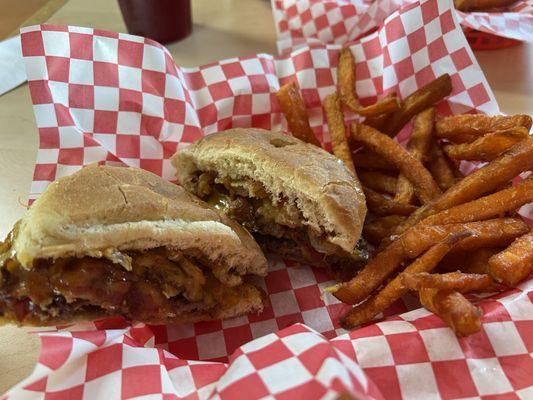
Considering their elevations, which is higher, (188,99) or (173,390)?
(188,99)

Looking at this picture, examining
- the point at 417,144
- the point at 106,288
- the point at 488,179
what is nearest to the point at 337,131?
the point at 417,144

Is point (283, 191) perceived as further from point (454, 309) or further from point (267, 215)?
point (454, 309)

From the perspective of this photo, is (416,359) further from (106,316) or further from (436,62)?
(436,62)

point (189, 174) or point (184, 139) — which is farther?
point (184, 139)

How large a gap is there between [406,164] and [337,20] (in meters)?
1.58

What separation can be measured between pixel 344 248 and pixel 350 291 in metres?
0.19

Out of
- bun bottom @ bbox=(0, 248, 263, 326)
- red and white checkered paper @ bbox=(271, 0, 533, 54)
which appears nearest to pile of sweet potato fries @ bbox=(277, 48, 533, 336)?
bun bottom @ bbox=(0, 248, 263, 326)

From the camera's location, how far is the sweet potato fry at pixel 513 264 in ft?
6.13

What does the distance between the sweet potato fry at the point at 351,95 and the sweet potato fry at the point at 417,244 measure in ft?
2.47

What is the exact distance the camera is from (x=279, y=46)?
3572 mm

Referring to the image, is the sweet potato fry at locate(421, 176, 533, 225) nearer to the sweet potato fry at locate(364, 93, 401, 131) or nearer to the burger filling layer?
the sweet potato fry at locate(364, 93, 401, 131)

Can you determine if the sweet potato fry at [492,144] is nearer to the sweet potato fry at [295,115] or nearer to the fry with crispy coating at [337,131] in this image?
the fry with crispy coating at [337,131]

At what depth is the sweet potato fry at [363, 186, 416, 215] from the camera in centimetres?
236

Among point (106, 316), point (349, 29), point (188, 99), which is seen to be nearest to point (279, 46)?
point (349, 29)
